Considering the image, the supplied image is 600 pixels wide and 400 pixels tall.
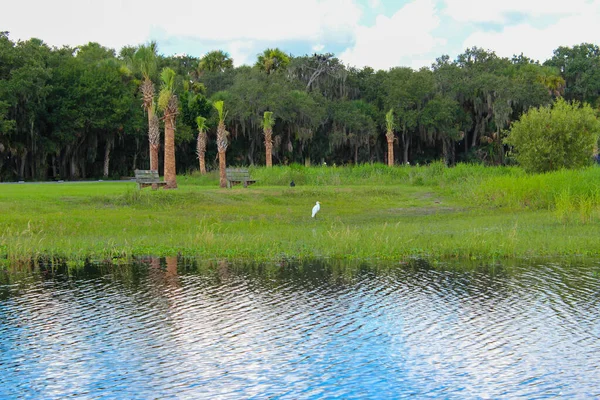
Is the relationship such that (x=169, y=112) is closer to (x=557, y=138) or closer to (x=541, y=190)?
(x=541, y=190)

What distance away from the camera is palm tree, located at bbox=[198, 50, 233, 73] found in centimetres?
7900

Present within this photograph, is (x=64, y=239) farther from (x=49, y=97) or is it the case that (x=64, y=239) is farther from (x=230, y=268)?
(x=49, y=97)

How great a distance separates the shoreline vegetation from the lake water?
6.57 feet

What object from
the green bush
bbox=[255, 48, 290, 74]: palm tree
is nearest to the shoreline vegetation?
the green bush

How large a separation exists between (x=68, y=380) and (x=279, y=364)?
2769mm

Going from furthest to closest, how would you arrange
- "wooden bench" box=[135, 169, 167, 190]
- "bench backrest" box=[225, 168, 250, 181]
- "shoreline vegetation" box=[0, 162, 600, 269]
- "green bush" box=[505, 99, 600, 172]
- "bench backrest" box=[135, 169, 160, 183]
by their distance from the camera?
1. "green bush" box=[505, 99, 600, 172]
2. "bench backrest" box=[225, 168, 250, 181]
3. "bench backrest" box=[135, 169, 160, 183]
4. "wooden bench" box=[135, 169, 167, 190]
5. "shoreline vegetation" box=[0, 162, 600, 269]

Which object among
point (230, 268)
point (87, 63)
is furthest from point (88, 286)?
point (87, 63)

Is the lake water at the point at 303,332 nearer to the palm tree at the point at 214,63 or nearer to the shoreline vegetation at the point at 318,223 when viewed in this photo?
the shoreline vegetation at the point at 318,223

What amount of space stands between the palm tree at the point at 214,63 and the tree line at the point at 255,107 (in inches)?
4.6

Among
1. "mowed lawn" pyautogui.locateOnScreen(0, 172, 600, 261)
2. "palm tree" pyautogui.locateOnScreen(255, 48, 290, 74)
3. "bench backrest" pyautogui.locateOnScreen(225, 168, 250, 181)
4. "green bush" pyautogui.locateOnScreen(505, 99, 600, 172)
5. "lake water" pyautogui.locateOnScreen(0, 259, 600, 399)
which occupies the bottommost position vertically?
"lake water" pyautogui.locateOnScreen(0, 259, 600, 399)

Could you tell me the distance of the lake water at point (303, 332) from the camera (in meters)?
9.27

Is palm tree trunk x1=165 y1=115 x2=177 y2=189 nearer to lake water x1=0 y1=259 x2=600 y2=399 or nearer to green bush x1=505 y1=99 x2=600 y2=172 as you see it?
lake water x1=0 y1=259 x2=600 y2=399

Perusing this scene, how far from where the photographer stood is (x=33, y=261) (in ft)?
61.4

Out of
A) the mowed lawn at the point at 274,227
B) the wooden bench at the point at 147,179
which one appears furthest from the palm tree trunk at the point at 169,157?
the mowed lawn at the point at 274,227
